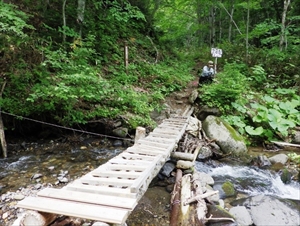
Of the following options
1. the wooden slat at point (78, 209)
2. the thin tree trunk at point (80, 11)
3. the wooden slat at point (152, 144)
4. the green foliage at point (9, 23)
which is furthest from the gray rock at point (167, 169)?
the thin tree trunk at point (80, 11)

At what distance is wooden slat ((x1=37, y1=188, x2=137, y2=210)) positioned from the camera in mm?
2801

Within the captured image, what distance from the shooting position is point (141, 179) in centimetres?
351

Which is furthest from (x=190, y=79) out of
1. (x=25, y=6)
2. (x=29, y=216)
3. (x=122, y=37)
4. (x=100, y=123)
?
(x=29, y=216)

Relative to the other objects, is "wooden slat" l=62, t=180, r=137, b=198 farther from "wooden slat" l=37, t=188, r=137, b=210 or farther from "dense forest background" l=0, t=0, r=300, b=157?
"dense forest background" l=0, t=0, r=300, b=157

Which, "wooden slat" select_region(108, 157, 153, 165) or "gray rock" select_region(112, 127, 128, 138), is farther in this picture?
"gray rock" select_region(112, 127, 128, 138)

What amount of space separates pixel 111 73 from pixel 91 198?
7.84 metres

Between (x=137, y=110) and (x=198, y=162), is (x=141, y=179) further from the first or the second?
(x=137, y=110)

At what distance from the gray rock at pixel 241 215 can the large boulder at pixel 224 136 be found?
11.0 feet

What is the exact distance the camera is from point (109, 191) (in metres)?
3.09

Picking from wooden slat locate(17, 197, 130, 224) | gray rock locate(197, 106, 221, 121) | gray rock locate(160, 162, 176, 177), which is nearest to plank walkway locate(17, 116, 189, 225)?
wooden slat locate(17, 197, 130, 224)

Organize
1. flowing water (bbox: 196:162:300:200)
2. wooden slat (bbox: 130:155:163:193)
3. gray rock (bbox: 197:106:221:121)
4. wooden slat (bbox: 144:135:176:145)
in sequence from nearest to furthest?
1. wooden slat (bbox: 130:155:163:193)
2. flowing water (bbox: 196:162:300:200)
3. wooden slat (bbox: 144:135:176:145)
4. gray rock (bbox: 197:106:221:121)

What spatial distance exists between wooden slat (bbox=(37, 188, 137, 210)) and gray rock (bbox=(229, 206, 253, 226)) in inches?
92.5

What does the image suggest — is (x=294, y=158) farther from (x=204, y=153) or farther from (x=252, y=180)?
(x=204, y=153)

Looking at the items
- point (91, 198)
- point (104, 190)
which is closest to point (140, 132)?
point (104, 190)
